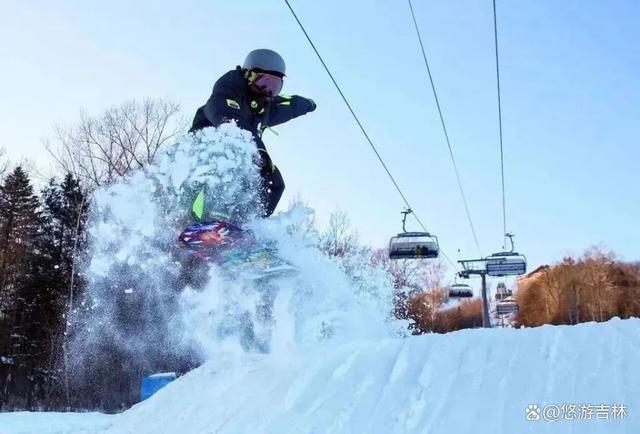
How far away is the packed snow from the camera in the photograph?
347cm

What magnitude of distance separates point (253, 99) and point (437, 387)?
370 centimetres

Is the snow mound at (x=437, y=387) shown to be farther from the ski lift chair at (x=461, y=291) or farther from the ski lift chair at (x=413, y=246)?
the ski lift chair at (x=461, y=291)

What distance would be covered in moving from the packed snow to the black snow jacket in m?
0.17

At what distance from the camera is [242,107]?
6.11 metres

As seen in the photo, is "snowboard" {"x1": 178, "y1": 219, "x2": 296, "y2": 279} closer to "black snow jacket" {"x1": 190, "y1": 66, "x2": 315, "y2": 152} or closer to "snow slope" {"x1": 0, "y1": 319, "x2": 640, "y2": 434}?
"black snow jacket" {"x1": 190, "y1": 66, "x2": 315, "y2": 152}

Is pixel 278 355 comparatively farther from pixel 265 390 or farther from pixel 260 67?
pixel 260 67

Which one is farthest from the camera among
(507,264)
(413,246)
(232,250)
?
(507,264)

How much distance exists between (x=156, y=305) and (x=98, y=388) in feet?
20.9

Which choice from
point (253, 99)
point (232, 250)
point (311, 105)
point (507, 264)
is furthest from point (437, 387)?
point (507, 264)

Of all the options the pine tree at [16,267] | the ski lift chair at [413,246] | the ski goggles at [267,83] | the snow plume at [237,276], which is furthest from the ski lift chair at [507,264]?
the pine tree at [16,267]

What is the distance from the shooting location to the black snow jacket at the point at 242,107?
591 centimetres

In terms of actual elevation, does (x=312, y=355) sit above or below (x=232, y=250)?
below

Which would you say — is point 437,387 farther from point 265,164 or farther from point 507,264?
point 507,264

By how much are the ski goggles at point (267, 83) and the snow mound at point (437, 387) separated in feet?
8.97
